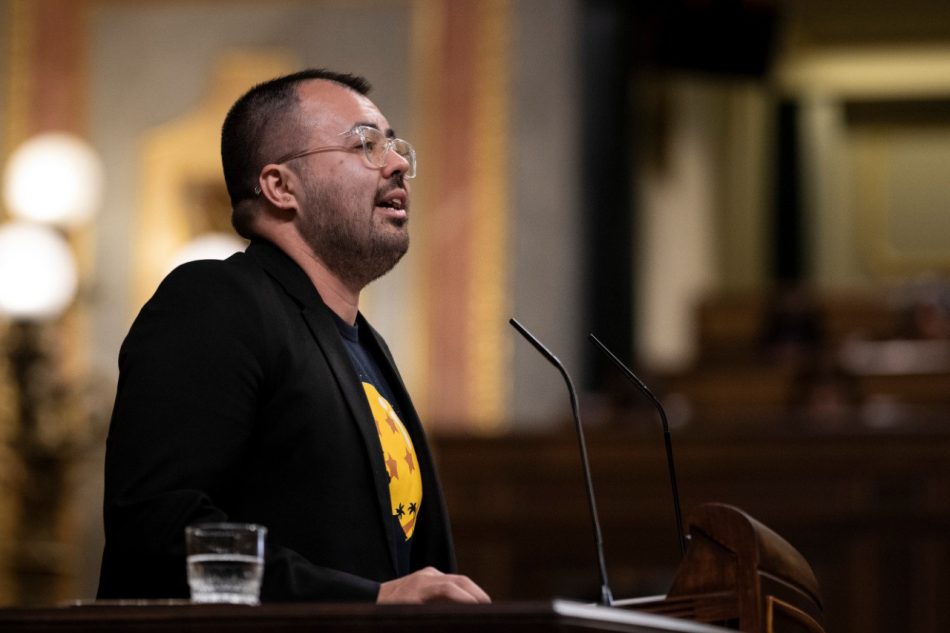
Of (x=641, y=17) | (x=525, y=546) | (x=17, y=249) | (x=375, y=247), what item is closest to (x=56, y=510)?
(x=17, y=249)

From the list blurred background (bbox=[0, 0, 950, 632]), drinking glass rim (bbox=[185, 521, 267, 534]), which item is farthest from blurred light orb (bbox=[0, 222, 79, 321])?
drinking glass rim (bbox=[185, 521, 267, 534])

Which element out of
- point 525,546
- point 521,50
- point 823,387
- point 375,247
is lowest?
point 525,546

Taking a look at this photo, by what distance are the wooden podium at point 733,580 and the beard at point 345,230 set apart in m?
0.71

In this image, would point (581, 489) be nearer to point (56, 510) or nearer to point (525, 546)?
point (525, 546)

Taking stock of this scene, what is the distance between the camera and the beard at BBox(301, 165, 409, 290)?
2520 millimetres

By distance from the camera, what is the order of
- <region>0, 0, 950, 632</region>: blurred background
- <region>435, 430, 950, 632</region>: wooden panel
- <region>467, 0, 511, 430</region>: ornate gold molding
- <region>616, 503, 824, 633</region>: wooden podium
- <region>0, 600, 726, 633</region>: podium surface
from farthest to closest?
1. <region>467, 0, 511, 430</region>: ornate gold molding
2. <region>0, 0, 950, 632</region>: blurred background
3. <region>435, 430, 950, 632</region>: wooden panel
4. <region>616, 503, 824, 633</region>: wooden podium
5. <region>0, 600, 726, 633</region>: podium surface

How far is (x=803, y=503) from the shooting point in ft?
20.7

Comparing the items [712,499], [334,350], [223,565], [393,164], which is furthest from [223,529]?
[712,499]

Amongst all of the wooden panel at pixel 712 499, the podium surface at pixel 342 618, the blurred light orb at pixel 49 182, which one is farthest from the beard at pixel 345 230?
the blurred light orb at pixel 49 182

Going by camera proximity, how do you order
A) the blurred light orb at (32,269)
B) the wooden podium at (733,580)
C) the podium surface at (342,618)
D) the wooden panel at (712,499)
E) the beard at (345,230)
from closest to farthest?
the podium surface at (342,618) → the wooden podium at (733,580) → the beard at (345,230) → the wooden panel at (712,499) → the blurred light orb at (32,269)

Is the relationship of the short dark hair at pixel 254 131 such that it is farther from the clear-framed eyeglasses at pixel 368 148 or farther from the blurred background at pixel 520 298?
the blurred background at pixel 520 298

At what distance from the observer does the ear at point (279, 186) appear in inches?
99.8

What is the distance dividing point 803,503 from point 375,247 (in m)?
4.12

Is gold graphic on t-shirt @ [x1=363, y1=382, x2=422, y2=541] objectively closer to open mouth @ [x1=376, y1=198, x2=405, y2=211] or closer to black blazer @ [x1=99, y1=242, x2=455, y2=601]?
black blazer @ [x1=99, y1=242, x2=455, y2=601]
